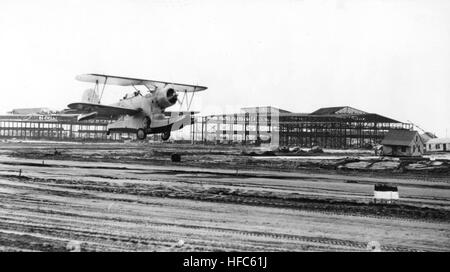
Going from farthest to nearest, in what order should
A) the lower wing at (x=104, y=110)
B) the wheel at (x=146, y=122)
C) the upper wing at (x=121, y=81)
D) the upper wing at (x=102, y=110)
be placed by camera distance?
the wheel at (x=146, y=122) → the lower wing at (x=104, y=110) → the upper wing at (x=121, y=81) → the upper wing at (x=102, y=110)

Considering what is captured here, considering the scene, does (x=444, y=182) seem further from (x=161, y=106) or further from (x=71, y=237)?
(x=71, y=237)

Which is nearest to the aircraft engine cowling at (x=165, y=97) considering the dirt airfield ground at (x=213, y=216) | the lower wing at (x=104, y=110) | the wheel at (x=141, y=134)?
the lower wing at (x=104, y=110)

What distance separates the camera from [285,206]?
14.5 m

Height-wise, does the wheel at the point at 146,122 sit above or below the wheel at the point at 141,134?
above

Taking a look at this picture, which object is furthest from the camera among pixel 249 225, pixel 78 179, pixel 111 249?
pixel 78 179

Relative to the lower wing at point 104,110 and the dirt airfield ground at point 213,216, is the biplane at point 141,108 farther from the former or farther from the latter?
the dirt airfield ground at point 213,216

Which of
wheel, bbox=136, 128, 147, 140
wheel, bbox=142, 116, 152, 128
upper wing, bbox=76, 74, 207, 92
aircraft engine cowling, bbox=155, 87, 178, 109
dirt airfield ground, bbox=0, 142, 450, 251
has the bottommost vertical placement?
dirt airfield ground, bbox=0, 142, 450, 251

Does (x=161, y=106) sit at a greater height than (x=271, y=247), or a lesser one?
greater

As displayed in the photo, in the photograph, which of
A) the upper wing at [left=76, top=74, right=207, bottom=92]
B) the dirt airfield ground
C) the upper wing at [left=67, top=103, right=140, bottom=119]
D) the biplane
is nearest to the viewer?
the dirt airfield ground

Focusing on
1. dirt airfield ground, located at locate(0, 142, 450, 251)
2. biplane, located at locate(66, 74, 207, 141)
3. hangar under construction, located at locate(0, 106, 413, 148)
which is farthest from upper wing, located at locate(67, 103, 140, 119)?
dirt airfield ground, located at locate(0, 142, 450, 251)

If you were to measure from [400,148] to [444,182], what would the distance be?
21.9 metres

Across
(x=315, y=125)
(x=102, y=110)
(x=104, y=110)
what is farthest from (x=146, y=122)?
(x=315, y=125)

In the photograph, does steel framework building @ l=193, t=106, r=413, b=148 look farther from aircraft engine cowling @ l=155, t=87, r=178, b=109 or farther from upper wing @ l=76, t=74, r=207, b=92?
aircraft engine cowling @ l=155, t=87, r=178, b=109
